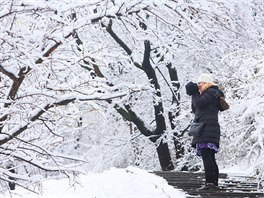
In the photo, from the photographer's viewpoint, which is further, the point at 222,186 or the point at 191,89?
the point at 222,186

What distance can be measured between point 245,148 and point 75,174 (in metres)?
4.32

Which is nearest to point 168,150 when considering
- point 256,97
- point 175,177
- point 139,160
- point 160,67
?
point 139,160

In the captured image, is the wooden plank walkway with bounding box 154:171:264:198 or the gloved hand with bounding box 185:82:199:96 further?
the gloved hand with bounding box 185:82:199:96

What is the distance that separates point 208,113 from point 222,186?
1175 millimetres

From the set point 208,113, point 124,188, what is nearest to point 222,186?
point 208,113

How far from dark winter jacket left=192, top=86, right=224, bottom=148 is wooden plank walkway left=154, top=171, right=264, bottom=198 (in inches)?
26.3

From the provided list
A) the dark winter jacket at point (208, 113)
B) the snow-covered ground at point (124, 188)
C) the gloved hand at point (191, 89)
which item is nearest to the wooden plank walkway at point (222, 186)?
the snow-covered ground at point (124, 188)

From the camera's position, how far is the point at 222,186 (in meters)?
7.33

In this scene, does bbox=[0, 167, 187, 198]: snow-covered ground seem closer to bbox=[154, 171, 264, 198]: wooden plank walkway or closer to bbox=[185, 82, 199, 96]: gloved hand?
bbox=[154, 171, 264, 198]: wooden plank walkway

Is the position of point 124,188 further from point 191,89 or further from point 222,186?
point 191,89

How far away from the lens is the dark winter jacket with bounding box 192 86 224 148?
6.83 metres

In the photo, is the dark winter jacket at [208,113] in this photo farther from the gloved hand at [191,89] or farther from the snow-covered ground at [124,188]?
the snow-covered ground at [124,188]

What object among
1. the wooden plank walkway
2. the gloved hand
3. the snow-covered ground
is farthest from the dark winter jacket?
the snow-covered ground

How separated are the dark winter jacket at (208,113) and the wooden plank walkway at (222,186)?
2.19 ft
